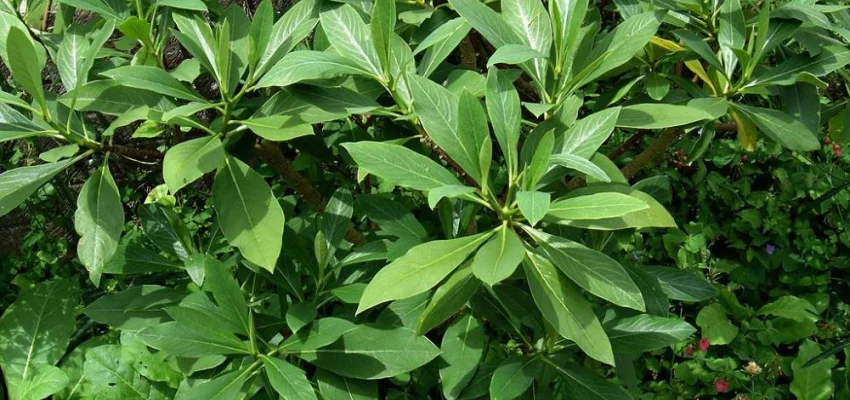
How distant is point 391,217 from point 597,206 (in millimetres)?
593

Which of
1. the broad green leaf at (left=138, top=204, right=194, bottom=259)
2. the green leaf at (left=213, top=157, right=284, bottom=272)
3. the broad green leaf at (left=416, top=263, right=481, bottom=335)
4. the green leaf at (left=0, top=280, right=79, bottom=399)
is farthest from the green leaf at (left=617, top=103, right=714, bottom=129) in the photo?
the green leaf at (left=0, top=280, right=79, bottom=399)

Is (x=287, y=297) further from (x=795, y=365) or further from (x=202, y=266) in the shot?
(x=795, y=365)

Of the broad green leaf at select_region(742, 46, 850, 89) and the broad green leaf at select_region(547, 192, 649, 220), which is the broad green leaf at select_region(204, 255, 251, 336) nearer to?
the broad green leaf at select_region(547, 192, 649, 220)

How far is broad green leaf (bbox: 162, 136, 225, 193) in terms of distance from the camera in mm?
1243

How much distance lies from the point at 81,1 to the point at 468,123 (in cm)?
79

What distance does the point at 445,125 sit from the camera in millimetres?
1331

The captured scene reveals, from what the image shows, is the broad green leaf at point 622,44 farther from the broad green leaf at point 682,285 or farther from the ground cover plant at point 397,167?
the broad green leaf at point 682,285

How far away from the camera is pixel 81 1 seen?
1.48 metres

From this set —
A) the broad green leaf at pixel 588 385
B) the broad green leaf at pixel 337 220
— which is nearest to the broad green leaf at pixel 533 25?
the broad green leaf at pixel 337 220

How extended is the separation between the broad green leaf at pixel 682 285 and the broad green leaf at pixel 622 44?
579mm

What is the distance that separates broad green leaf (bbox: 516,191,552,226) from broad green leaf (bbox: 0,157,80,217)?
824 mm

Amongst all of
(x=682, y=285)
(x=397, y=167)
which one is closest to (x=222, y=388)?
(x=397, y=167)

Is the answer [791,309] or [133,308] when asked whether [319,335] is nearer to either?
[133,308]

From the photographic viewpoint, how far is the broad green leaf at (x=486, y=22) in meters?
1.38
